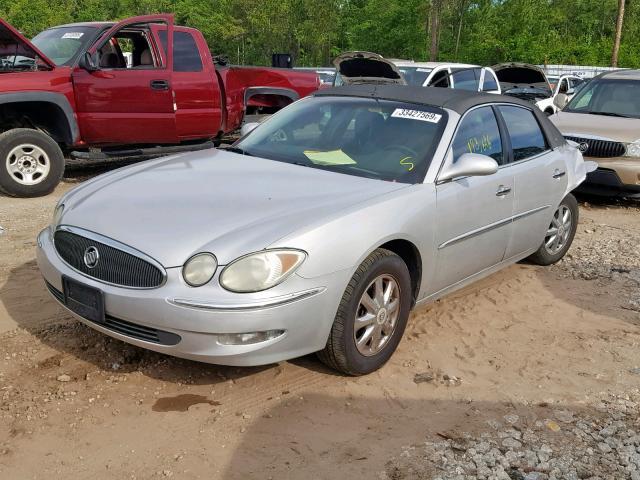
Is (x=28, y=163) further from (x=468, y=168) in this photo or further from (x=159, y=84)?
→ (x=468, y=168)

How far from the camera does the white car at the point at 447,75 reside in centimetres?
1218

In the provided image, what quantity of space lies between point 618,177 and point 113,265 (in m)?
6.97

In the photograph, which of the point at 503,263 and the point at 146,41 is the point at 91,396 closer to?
the point at 503,263

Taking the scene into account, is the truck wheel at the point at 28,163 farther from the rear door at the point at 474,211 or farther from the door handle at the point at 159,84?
the rear door at the point at 474,211

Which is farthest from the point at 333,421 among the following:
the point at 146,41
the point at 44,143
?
the point at 146,41

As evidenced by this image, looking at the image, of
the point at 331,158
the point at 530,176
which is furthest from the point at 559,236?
the point at 331,158

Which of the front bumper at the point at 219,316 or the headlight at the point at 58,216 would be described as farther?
the headlight at the point at 58,216

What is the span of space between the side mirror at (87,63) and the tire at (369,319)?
573cm

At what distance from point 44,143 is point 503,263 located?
5.67m

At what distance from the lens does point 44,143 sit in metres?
7.77

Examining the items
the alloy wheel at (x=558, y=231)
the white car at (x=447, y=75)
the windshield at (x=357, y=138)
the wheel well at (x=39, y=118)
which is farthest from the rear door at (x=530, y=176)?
the white car at (x=447, y=75)

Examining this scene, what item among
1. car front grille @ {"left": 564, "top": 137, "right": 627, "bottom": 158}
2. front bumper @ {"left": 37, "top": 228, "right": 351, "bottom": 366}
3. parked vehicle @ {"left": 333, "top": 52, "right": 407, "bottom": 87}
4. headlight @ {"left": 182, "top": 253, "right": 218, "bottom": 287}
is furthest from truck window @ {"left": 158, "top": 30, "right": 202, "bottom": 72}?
headlight @ {"left": 182, "top": 253, "right": 218, "bottom": 287}

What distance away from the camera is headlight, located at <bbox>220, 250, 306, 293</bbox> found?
3057mm

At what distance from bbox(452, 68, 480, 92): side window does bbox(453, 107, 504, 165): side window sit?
7.99m
